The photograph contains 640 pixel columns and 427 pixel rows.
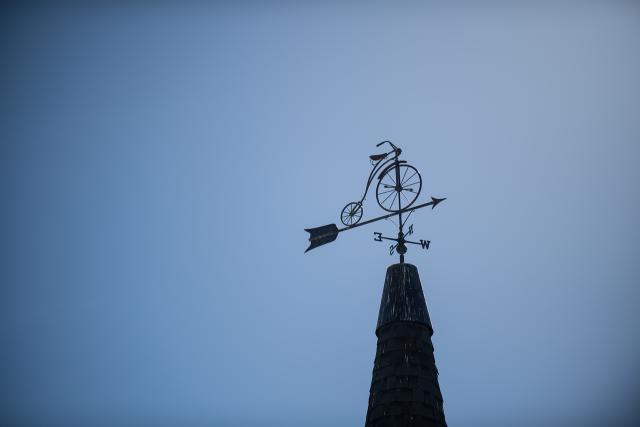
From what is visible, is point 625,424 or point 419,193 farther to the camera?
point 625,424

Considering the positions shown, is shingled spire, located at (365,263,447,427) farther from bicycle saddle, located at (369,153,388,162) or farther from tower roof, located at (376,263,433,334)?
bicycle saddle, located at (369,153,388,162)

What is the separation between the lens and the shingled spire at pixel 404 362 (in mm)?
5794

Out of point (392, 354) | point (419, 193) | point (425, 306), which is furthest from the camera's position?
point (419, 193)

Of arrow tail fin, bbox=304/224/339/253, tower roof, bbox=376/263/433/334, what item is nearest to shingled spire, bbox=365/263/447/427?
tower roof, bbox=376/263/433/334

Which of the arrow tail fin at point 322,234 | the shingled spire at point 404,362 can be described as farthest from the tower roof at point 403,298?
the arrow tail fin at point 322,234

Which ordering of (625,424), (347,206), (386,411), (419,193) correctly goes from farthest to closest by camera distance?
1. (625,424)
2. (347,206)
3. (419,193)
4. (386,411)

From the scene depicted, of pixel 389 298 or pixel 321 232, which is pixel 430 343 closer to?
pixel 389 298

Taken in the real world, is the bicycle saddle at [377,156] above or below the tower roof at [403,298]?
above

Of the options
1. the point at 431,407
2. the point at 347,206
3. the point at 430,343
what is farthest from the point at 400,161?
the point at 431,407

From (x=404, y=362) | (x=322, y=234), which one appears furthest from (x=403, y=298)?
(x=322, y=234)

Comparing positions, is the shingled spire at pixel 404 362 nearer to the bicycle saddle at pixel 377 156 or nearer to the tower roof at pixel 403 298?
the tower roof at pixel 403 298

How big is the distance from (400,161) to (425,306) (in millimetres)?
3370

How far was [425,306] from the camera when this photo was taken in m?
7.00

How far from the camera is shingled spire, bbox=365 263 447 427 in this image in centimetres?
579
